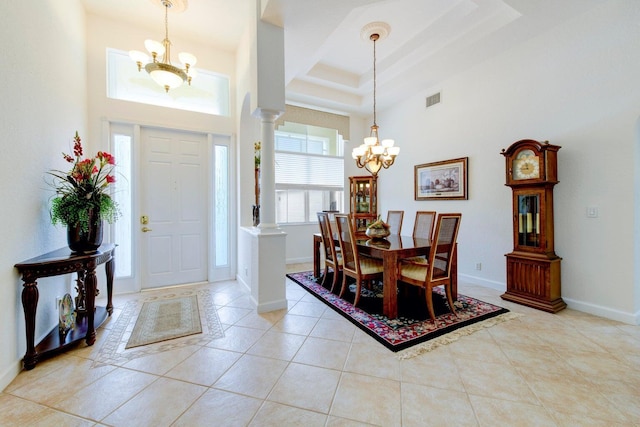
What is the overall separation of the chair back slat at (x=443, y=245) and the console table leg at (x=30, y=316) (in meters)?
3.23

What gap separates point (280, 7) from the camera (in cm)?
257

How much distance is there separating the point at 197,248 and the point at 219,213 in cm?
61

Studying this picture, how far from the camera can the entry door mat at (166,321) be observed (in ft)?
7.80

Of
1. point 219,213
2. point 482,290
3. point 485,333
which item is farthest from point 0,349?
point 482,290

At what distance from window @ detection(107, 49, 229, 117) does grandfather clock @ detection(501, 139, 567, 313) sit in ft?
13.4

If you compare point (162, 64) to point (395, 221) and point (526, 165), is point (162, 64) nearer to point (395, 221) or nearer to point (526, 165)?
point (395, 221)

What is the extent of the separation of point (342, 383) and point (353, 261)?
61.6 inches

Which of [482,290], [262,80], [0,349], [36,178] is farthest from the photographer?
[482,290]

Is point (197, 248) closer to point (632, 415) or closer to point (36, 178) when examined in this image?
point (36, 178)

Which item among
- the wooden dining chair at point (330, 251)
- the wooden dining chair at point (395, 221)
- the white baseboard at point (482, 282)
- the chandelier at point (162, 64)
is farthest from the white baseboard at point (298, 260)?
the chandelier at point (162, 64)

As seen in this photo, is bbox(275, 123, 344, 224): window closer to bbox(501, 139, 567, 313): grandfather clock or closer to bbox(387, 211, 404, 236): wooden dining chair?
bbox(387, 211, 404, 236): wooden dining chair

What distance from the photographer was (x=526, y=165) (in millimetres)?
3152

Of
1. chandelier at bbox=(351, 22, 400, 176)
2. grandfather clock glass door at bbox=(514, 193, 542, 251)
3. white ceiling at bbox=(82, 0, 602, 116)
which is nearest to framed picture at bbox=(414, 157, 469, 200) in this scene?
grandfather clock glass door at bbox=(514, 193, 542, 251)

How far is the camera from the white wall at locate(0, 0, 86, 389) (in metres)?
1.78
